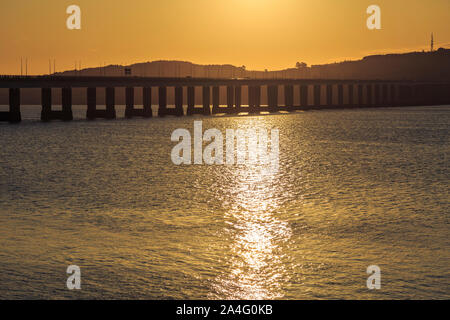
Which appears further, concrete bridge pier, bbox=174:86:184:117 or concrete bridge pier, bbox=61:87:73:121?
concrete bridge pier, bbox=174:86:184:117

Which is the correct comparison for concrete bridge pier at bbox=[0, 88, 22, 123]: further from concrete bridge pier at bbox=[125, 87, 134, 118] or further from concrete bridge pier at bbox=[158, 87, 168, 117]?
concrete bridge pier at bbox=[158, 87, 168, 117]

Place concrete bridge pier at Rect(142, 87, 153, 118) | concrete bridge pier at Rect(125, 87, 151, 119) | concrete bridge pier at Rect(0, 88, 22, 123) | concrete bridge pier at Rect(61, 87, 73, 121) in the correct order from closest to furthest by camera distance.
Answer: concrete bridge pier at Rect(0, 88, 22, 123), concrete bridge pier at Rect(61, 87, 73, 121), concrete bridge pier at Rect(125, 87, 151, 119), concrete bridge pier at Rect(142, 87, 153, 118)

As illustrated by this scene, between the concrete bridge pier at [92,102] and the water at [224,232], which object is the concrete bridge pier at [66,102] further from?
the water at [224,232]

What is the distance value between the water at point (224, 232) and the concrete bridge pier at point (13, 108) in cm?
10046

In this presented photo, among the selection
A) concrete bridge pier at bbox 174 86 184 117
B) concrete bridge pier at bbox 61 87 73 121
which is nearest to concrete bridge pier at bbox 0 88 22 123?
concrete bridge pier at bbox 61 87 73 121

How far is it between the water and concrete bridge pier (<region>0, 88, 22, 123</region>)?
100m

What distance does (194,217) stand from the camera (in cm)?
2650

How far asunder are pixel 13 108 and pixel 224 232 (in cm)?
13217

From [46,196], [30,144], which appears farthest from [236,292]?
[30,144]

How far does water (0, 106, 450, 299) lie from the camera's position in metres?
16.2

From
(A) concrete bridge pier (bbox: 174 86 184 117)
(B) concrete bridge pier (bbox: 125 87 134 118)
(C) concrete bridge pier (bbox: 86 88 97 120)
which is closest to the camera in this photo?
(C) concrete bridge pier (bbox: 86 88 97 120)

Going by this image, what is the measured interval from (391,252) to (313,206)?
10089mm

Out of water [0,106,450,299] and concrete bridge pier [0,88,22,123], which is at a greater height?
concrete bridge pier [0,88,22,123]
